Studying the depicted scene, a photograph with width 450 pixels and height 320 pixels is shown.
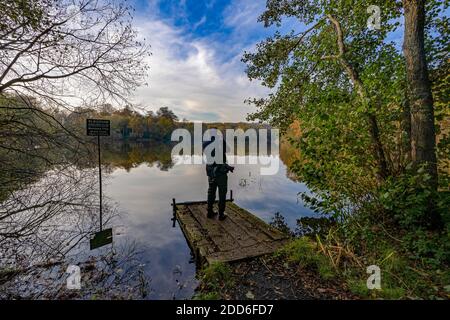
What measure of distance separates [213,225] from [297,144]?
2.93 metres

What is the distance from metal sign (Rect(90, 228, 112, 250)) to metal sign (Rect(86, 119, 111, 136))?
3069 millimetres

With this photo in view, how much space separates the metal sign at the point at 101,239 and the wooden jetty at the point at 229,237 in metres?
1.97

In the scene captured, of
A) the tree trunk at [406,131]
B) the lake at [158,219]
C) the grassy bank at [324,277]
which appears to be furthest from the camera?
the lake at [158,219]

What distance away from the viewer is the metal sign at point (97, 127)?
6223 millimetres

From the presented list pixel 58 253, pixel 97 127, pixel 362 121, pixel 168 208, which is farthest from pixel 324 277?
pixel 97 127

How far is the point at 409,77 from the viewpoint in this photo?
362 centimetres

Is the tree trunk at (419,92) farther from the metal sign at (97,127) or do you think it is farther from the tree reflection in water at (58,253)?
the metal sign at (97,127)

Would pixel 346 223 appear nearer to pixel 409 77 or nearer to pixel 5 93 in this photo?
pixel 409 77

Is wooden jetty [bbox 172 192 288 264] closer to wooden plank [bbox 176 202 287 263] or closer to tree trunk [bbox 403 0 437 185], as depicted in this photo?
wooden plank [bbox 176 202 287 263]

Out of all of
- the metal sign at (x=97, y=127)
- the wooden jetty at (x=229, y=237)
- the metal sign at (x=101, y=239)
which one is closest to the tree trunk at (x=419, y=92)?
the wooden jetty at (x=229, y=237)

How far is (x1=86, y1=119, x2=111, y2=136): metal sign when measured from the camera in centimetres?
622

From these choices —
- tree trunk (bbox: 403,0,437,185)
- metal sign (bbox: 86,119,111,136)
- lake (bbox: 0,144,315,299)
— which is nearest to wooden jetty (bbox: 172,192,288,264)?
lake (bbox: 0,144,315,299)

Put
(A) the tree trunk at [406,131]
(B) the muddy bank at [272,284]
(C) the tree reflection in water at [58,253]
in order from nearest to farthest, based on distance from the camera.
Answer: (B) the muddy bank at [272,284] < (C) the tree reflection in water at [58,253] < (A) the tree trunk at [406,131]

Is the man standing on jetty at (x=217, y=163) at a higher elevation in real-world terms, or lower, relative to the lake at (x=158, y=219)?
higher
